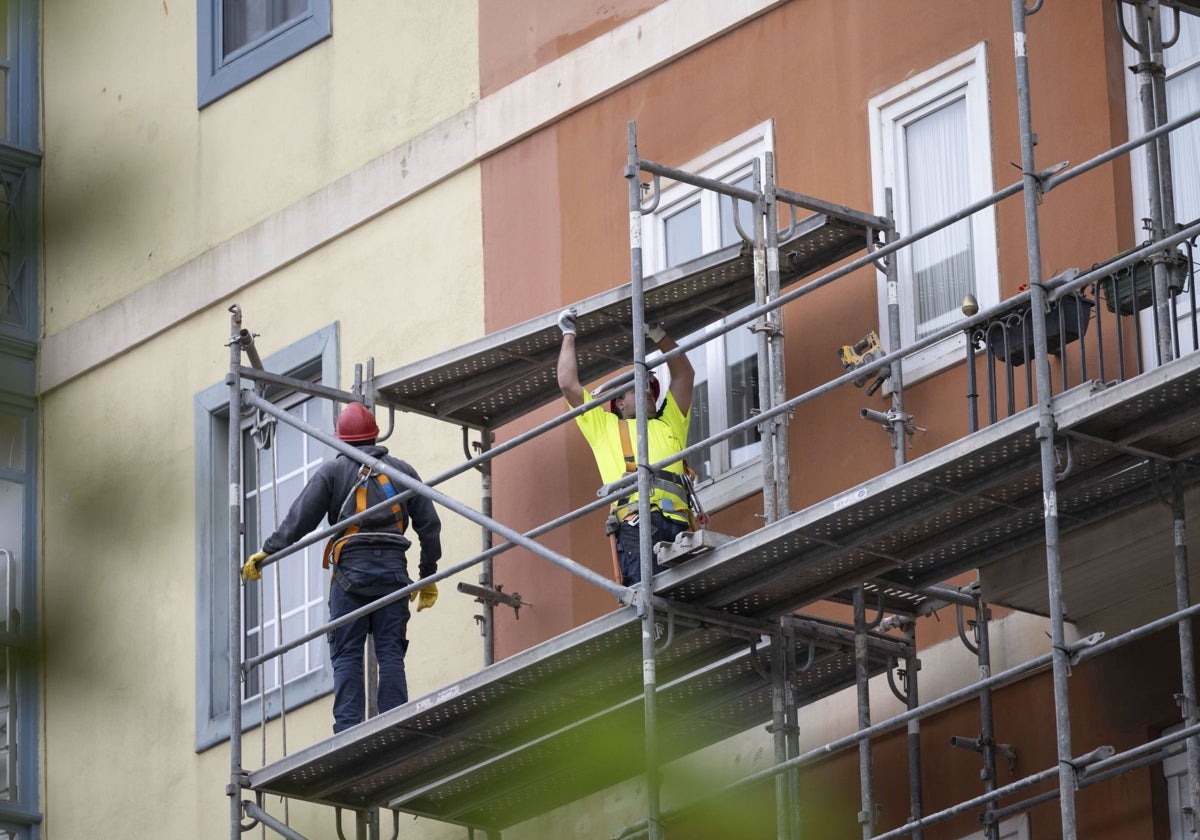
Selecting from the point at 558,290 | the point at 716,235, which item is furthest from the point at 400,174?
the point at 716,235

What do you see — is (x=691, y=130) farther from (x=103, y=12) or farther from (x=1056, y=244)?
(x=103, y=12)

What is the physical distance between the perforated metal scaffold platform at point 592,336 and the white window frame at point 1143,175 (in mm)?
1381

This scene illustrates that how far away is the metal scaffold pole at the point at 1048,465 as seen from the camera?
8406 mm

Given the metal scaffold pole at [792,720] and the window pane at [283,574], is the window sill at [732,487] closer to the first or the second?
the metal scaffold pole at [792,720]

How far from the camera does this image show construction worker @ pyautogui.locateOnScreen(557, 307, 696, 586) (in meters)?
10.9

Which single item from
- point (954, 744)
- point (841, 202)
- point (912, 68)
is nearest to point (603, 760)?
point (954, 744)

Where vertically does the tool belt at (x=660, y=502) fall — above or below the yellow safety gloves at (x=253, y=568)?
below

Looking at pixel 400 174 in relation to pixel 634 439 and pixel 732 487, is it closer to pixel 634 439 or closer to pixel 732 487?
pixel 732 487

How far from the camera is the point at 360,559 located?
40.1ft

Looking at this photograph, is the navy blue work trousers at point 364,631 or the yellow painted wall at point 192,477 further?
the yellow painted wall at point 192,477

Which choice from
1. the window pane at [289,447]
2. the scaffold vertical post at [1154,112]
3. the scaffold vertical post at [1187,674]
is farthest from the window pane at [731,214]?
the scaffold vertical post at [1187,674]

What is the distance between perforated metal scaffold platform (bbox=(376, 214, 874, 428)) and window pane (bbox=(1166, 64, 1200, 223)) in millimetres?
1559

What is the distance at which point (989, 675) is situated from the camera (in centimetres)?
1066

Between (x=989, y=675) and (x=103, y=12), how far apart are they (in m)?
8.32
